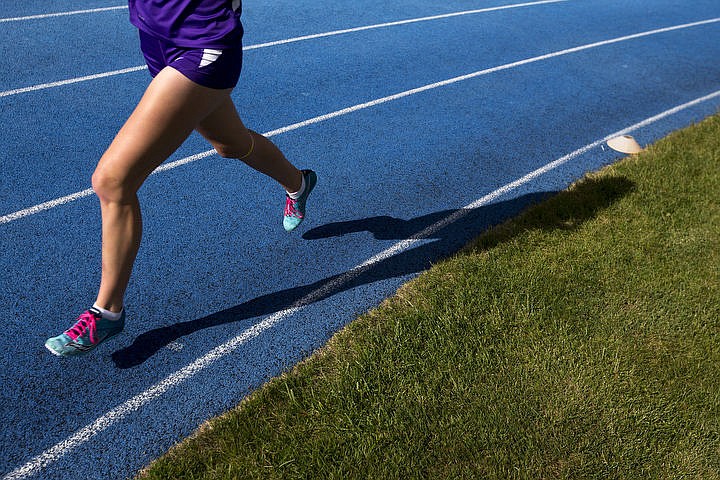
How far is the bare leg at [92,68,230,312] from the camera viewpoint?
288 cm

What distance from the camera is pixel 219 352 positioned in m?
3.41

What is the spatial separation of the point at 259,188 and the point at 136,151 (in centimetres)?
215

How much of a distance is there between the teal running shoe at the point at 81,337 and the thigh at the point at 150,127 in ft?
2.29

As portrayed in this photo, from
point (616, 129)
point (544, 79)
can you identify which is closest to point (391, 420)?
point (616, 129)

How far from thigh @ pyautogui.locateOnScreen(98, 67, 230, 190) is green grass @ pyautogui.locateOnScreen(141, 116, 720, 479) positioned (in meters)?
1.22

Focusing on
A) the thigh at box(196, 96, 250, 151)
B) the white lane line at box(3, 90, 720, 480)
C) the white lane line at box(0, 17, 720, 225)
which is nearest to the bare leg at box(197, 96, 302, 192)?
the thigh at box(196, 96, 250, 151)

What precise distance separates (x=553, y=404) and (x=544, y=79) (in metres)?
5.94

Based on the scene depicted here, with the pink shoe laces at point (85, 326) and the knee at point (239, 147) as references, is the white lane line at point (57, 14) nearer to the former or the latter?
the knee at point (239, 147)

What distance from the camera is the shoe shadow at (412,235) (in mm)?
3533

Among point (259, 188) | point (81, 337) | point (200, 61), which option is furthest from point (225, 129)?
point (259, 188)

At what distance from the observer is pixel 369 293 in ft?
13.1

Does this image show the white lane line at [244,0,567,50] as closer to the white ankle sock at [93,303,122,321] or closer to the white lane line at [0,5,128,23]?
the white lane line at [0,5,128,23]

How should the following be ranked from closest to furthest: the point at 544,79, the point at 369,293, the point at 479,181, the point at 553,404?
the point at 553,404
the point at 369,293
the point at 479,181
the point at 544,79

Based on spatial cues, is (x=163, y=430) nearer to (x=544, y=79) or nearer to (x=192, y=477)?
(x=192, y=477)
